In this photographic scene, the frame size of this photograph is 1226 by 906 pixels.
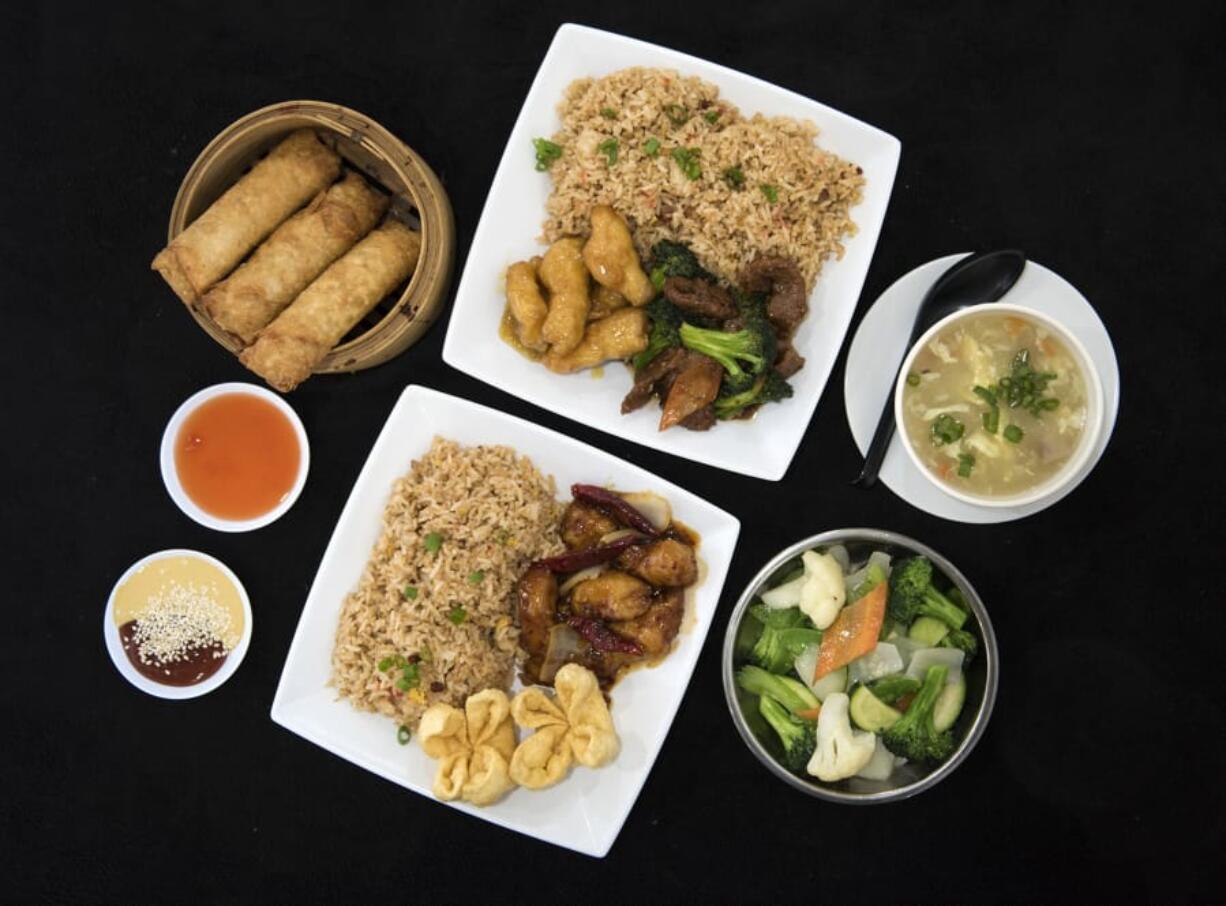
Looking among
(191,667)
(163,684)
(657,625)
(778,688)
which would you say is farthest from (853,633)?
(163,684)

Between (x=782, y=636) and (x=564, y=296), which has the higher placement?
(x=564, y=296)

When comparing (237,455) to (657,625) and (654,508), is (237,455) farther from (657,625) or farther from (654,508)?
(657,625)

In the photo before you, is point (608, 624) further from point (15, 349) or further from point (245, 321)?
point (15, 349)

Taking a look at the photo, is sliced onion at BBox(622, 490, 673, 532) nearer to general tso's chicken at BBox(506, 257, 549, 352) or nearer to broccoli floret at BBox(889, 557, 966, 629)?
general tso's chicken at BBox(506, 257, 549, 352)

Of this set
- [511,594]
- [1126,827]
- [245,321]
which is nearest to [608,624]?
[511,594]

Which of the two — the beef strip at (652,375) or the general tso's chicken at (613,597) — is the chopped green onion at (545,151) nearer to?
the beef strip at (652,375)
